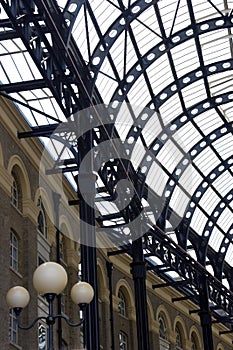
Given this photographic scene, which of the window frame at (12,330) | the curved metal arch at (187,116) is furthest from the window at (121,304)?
the window frame at (12,330)

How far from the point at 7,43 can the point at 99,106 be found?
17.1ft

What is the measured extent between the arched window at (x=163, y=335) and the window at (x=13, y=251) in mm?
18606

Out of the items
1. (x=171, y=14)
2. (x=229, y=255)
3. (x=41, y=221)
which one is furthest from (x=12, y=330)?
(x=229, y=255)

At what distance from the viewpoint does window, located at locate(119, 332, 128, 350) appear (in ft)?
132

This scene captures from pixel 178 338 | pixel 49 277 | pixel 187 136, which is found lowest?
pixel 49 277

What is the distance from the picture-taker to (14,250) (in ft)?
95.2

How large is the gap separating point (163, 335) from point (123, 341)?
673cm

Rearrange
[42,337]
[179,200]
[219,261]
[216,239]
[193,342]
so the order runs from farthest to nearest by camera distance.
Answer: [193,342] → [216,239] → [219,261] → [179,200] → [42,337]

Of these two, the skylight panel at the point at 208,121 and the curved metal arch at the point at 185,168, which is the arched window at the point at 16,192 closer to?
the curved metal arch at the point at 185,168

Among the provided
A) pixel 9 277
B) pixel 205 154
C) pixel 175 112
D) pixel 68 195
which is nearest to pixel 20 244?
pixel 9 277

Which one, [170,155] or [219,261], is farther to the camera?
[219,261]

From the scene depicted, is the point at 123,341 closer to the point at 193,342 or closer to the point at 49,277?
the point at 193,342

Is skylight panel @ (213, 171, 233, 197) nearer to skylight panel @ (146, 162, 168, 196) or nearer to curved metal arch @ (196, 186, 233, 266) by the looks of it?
A: curved metal arch @ (196, 186, 233, 266)

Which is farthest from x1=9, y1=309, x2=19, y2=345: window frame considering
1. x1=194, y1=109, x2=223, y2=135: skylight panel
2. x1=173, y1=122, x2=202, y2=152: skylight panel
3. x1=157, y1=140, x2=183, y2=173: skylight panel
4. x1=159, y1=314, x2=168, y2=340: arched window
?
x1=159, y1=314, x2=168, y2=340: arched window
